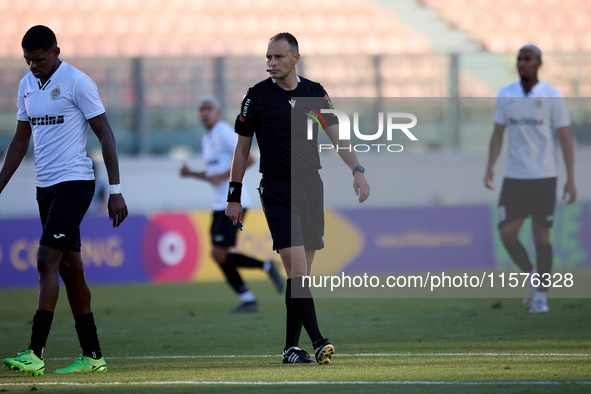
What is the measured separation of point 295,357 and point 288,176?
3.70 feet

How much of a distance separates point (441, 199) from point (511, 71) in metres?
2.78

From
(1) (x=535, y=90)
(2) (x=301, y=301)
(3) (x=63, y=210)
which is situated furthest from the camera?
(1) (x=535, y=90)

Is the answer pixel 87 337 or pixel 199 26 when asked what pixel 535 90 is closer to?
pixel 87 337

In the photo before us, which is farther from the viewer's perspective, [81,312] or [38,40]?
[81,312]

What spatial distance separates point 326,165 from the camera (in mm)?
16062

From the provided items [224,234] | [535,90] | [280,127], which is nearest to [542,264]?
[535,90]

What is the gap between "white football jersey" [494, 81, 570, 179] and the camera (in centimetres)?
816

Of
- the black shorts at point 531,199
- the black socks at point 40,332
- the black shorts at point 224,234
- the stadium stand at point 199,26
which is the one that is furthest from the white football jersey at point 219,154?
the stadium stand at point 199,26

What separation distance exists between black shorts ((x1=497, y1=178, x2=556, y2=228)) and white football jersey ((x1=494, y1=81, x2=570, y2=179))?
69mm

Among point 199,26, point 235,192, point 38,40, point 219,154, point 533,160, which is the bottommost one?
point 235,192

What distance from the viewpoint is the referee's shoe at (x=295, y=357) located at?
520 centimetres

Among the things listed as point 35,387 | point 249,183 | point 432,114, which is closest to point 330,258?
point 249,183

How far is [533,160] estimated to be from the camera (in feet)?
26.8

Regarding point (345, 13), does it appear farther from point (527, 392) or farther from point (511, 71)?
point (527, 392)
